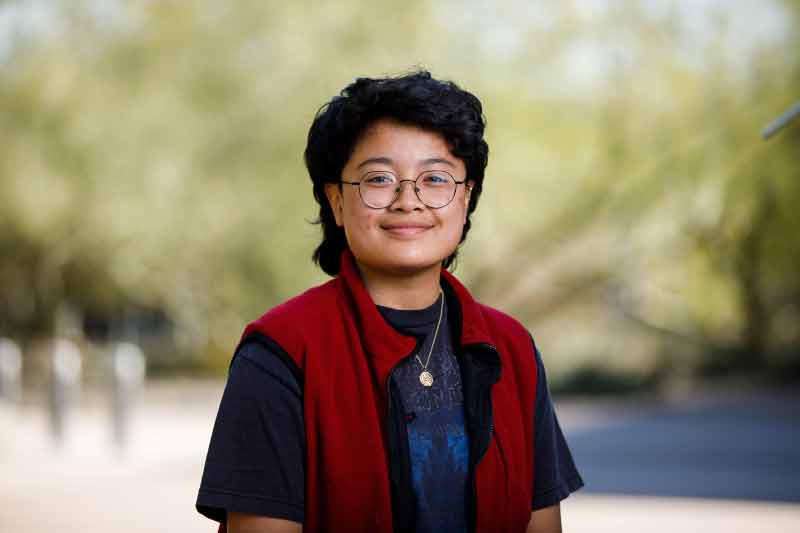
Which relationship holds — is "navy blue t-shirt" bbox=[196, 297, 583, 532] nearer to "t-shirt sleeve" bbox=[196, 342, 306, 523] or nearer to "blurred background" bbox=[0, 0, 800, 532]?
"t-shirt sleeve" bbox=[196, 342, 306, 523]

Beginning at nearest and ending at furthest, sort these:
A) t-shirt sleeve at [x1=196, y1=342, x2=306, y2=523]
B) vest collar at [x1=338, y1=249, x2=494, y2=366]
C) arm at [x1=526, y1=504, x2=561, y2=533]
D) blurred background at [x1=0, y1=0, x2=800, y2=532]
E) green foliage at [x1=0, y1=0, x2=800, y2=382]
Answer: t-shirt sleeve at [x1=196, y1=342, x2=306, y2=523] < vest collar at [x1=338, y1=249, x2=494, y2=366] < arm at [x1=526, y1=504, x2=561, y2=533] < blurred background at [x1=0, y1=0, x2=800, y2=532] < green foliage at [x1=0, y1=0, x2=800, y2=382]

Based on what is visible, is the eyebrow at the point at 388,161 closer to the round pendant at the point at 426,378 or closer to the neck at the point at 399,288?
the neck at the point at 399,288

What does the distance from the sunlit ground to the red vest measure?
510 cm

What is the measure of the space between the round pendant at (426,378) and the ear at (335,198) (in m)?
0.41

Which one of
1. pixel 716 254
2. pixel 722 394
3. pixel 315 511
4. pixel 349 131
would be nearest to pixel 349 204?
pixel 349 131

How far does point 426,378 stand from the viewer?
2.53 meters

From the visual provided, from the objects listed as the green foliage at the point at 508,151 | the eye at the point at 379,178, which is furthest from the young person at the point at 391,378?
the green foliage at the point at 508,151

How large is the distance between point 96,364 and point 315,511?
28707 millimetres

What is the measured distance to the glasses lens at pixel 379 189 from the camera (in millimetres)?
2578

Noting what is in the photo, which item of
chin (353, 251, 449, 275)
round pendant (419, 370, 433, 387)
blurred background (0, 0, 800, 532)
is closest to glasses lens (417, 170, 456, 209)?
chin (353, 251, 449, 275)

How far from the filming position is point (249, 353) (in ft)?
7.95

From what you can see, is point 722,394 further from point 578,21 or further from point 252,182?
point 252,182

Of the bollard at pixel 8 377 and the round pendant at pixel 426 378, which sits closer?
the round pendant at pixel 426 378

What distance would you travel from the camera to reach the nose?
2557 mm
